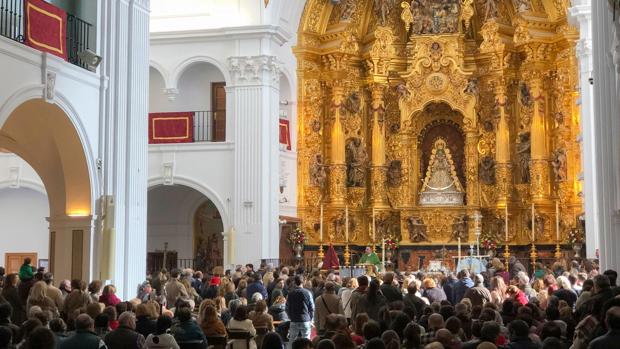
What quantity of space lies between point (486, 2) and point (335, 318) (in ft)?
85.0

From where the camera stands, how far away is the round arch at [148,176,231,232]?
29.5m

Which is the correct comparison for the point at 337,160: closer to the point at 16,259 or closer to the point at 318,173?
the point at 318,173

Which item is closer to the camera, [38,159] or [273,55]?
[38,159]

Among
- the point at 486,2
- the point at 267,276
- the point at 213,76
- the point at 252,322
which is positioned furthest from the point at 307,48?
the point at 252,322

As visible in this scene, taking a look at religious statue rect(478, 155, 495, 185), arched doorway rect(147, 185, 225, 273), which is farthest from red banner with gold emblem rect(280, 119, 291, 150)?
religious statue rect(478, 155, 495, 185)

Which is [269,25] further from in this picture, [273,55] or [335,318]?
[335,318]

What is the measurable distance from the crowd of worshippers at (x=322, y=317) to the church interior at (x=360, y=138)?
9.28 meters

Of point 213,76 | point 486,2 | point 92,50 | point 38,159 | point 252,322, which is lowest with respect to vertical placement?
point 252,322

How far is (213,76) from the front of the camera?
31484mm

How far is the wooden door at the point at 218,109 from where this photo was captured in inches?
1224

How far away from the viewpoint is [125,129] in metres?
19.8

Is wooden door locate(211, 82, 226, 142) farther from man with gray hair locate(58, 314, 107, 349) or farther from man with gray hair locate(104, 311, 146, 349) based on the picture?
man with gray hair locate(58, 314, 107, 349)

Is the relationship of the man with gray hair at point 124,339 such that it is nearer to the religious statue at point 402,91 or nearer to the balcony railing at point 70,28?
the balcony railing at point 70,28

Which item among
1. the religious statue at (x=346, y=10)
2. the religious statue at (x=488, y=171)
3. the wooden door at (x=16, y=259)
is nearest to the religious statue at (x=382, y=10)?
the religious statue at (x=346, y=10)
